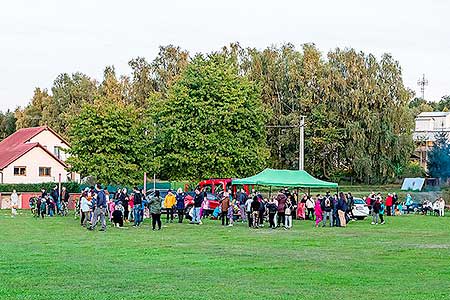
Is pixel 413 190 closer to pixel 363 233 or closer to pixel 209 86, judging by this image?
pixel 209 86

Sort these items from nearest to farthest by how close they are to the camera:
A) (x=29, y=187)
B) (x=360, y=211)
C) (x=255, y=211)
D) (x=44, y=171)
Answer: (x=255, y=211), (x=360, y=211), (x=29, y=187), (x=44, y=171)

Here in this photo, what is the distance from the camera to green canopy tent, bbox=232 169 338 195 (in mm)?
46375

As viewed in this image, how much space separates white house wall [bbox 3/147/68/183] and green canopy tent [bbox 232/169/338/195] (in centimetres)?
3771

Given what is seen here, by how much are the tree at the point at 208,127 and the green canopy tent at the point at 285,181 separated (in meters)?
15.2

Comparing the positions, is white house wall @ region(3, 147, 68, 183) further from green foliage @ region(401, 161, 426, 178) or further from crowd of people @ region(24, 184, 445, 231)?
crowd of people @ region(24, 184, 445, 231)

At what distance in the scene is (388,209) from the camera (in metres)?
53.8

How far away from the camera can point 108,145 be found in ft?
184

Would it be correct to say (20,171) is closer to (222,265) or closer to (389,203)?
(389,203)

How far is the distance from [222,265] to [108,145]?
119 ft

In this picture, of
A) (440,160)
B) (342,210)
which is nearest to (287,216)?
(342,210)

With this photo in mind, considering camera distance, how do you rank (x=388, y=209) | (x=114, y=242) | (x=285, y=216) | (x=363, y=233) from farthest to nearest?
(x=388, y=209), (x=285, y=216), (x=363, y=233), (x=114, y=242)

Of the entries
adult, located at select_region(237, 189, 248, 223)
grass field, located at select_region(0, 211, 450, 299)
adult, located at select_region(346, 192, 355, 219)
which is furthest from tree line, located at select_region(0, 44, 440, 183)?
grass field, located at select_region(0, 211, 450, 299)

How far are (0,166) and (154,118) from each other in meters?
21.2

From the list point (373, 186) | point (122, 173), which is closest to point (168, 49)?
point (373, 186)
